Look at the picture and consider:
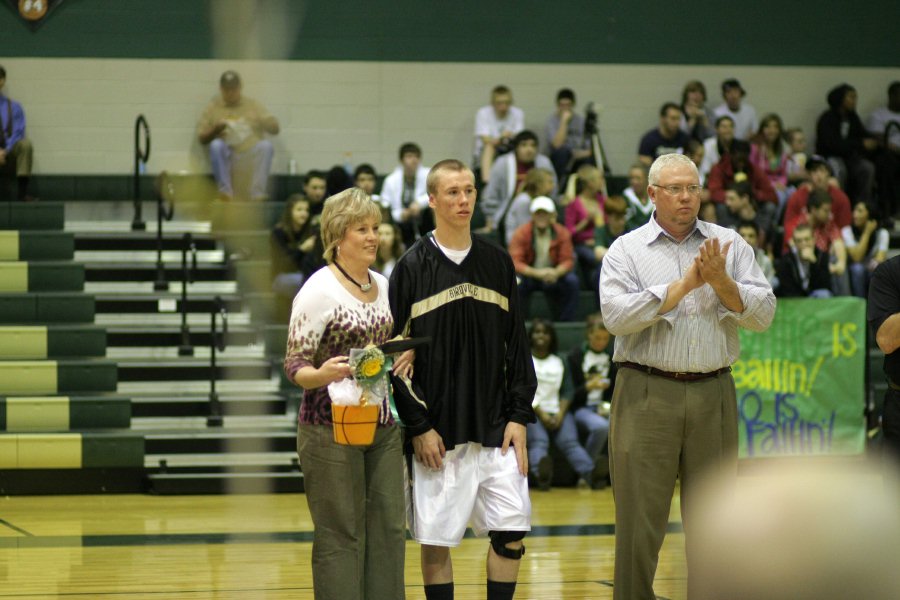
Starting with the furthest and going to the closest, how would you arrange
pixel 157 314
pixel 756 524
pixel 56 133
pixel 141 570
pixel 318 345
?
pixel 56 133 < pixel 157 314 < pixel 141 570 < pixel 318 345 < pixel 756 524

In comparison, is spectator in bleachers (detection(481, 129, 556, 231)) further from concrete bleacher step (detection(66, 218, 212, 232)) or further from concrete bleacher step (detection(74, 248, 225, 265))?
concrete bleacher step (detection(66, 218, 212, 232))

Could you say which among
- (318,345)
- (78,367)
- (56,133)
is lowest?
(78,367)

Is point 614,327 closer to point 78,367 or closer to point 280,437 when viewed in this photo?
point 280,437

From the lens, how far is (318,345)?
366 cm

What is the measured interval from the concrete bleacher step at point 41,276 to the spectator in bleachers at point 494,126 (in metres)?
3.99

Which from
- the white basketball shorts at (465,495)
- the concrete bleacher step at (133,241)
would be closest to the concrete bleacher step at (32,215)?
the concrete bleacher step at (133,241)

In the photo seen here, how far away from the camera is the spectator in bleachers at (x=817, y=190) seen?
11.0 meters

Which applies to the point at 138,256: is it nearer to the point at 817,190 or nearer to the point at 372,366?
the point at 817,190

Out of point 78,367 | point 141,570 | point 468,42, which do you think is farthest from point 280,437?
point 468,42

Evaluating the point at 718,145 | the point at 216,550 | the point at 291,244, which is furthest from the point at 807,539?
the point at 718,145

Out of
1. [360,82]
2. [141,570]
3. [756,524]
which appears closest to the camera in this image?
[756,524]

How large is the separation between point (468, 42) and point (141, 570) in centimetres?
831

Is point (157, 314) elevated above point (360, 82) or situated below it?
below

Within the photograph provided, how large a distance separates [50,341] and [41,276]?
910 millimetres
